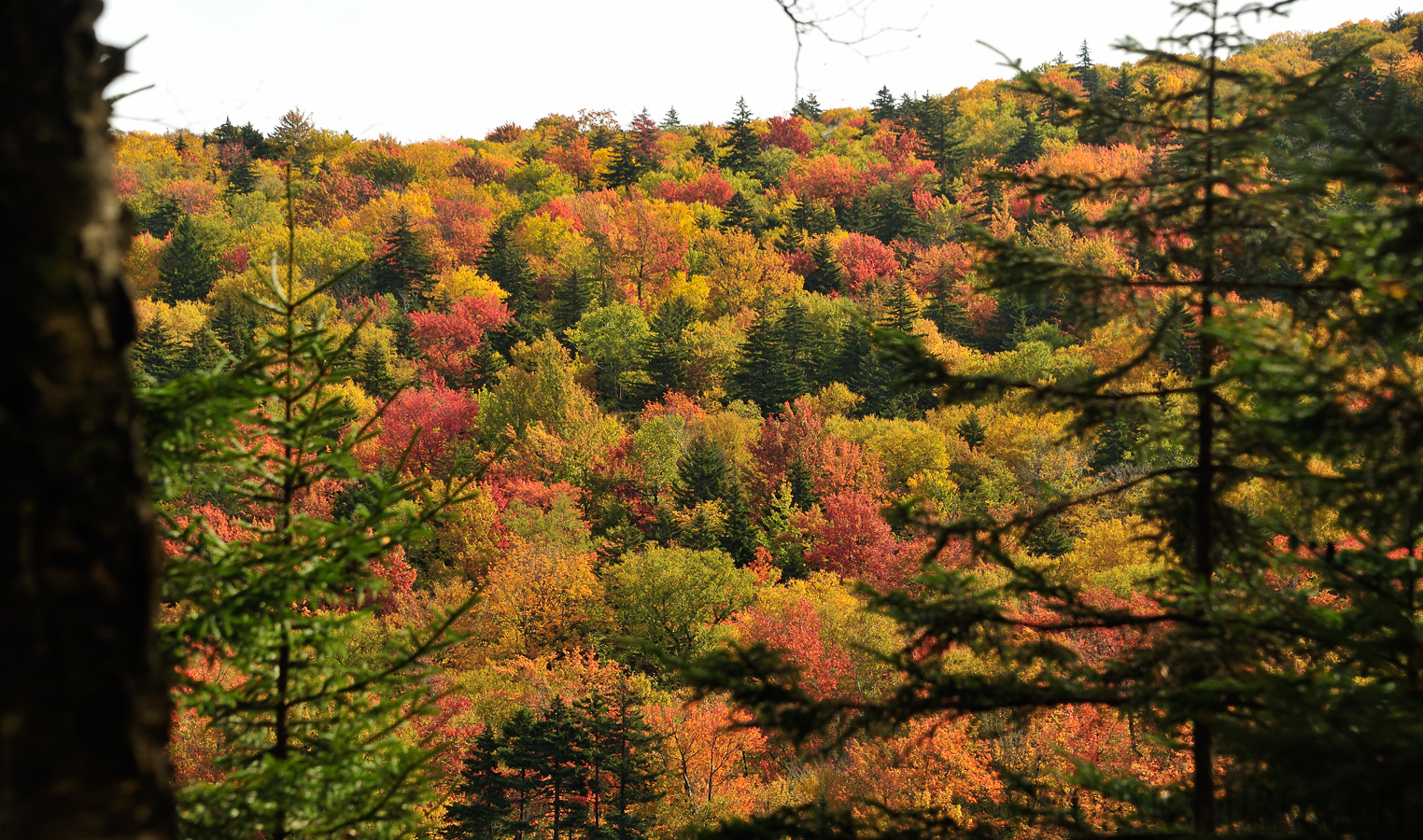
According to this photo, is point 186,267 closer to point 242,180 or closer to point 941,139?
point 242,180

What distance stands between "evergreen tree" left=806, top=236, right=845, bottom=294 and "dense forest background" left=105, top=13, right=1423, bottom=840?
0.91 feet

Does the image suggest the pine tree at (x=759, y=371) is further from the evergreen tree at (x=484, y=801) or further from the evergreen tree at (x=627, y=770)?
the evergreen tree at (x=484, y=801)

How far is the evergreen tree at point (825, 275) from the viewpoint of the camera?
62156 mm

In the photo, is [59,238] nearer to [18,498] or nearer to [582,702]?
[18,498]

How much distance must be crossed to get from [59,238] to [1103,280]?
4.44 meters

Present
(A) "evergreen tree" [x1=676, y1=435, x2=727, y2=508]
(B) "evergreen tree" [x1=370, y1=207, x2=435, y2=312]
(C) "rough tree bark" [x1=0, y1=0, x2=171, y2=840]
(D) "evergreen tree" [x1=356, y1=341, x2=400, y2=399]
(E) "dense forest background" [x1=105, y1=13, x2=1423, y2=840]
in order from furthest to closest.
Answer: (B) "evergreen tree" [x1=370, y1=207, x2=435, y2=312], (D) "evergreen tree" [x1=356, y1=341, x2=400, y2=399], (A) "evergreen tree" [x1=676, y1=435, x2=727, y2=508], (E) "dense forest background" [x1=105, y1=13, x2=1423, y2=840], (C) "rough tree bark" [x1=0, y1=0, x2=171, y2=840]

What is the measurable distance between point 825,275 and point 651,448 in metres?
24.6

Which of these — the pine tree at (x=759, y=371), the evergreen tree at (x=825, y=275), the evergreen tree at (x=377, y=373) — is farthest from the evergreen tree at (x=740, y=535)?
the evergreen tree at (x=825, y=275)

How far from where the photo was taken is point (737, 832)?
3688 mm

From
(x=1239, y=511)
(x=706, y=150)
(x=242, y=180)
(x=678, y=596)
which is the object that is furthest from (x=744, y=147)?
(x=1239, y=511)

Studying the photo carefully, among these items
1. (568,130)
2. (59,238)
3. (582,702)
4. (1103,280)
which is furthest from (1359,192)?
(568,130)

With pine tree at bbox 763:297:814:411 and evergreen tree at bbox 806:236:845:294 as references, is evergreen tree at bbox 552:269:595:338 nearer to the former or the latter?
pine tree at bbox 763:297:814:411

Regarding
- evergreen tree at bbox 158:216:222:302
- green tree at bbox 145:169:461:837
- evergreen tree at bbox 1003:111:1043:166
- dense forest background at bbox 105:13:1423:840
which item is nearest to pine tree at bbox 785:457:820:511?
dense forest background at bbox 105:13:1423:840

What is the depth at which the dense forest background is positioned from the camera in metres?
4.38
